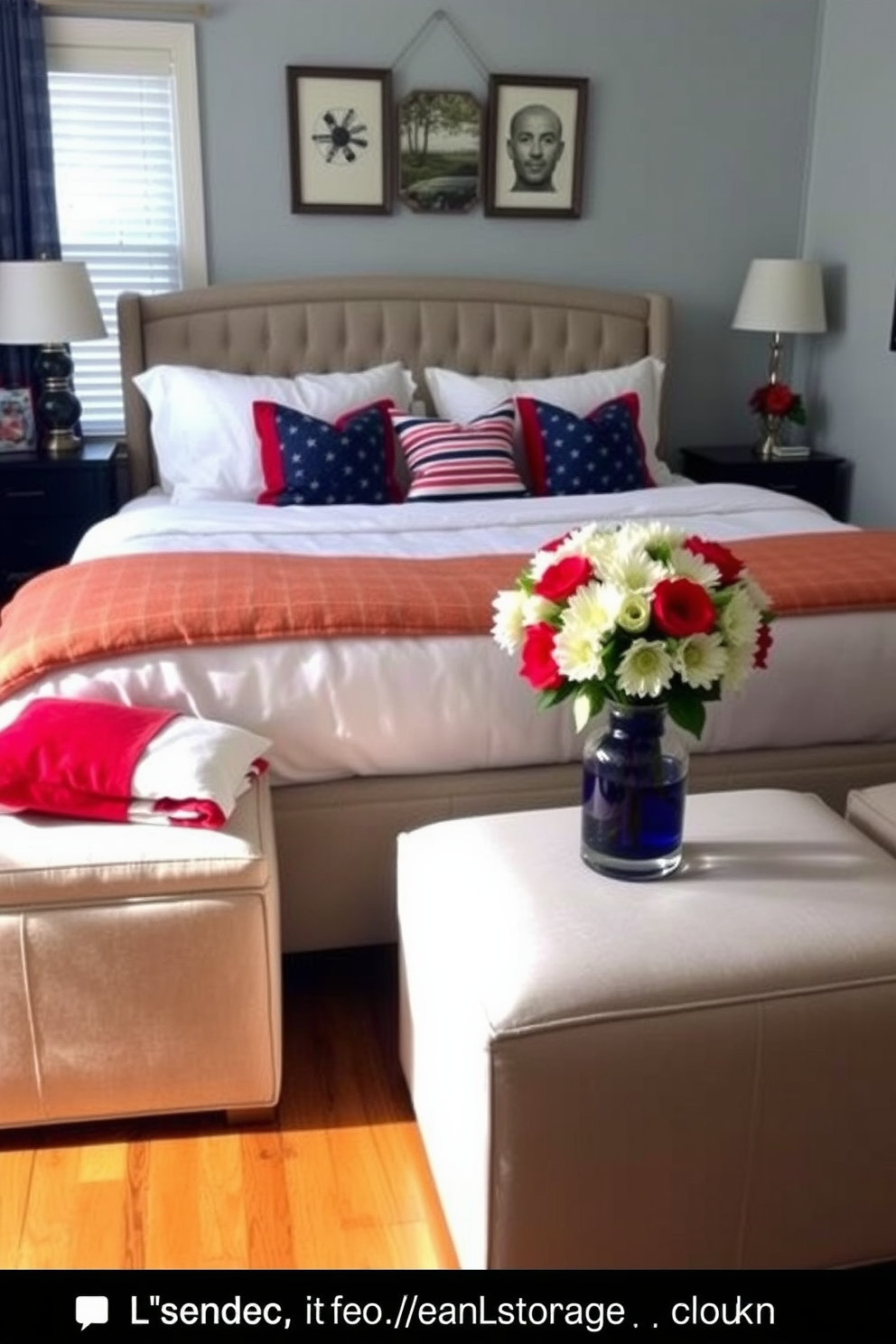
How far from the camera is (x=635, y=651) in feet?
5.21

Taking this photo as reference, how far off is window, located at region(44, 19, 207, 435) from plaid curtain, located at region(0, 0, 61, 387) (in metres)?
0.10

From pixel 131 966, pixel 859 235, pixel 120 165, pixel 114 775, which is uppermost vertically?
pixel 120 165

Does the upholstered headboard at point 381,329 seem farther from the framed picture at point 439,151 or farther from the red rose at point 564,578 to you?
the red rose at point 564,578

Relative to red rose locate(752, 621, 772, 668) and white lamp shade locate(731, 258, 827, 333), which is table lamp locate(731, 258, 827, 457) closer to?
white lamp shade locate(731, 258, 827, 333)

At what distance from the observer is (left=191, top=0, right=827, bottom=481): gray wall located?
13.4 ft

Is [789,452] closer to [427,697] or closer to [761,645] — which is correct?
[427,697]

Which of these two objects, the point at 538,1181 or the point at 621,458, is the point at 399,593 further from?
the point at 621,458

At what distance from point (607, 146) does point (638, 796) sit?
3362mm

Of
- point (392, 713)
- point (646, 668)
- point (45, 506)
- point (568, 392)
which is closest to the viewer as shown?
point (646, 668)

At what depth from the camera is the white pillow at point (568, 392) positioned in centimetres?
400

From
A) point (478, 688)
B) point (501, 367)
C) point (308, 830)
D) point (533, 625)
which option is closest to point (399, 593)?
point (478, 688)

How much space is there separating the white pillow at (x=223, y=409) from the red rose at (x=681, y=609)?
226 centimetres

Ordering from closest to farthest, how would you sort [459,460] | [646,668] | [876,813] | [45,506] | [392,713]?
[646,668]
[876,813]
[392,713]
[459,460]
[45,506]
